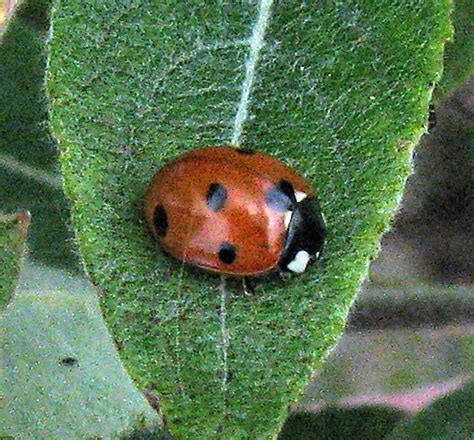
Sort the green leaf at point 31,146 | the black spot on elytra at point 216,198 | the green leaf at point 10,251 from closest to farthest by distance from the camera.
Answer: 1. the green leaf at point 10,251
2. the black spot on elytra at point 216,198
3. the green leaf at point 31,146

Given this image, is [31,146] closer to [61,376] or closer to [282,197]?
[61,376]

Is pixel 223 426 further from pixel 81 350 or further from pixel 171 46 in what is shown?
pixel 81 350

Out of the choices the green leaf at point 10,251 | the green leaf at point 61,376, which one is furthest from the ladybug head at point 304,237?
the green leaf at point 61,376

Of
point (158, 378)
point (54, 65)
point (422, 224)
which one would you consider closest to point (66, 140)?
point (54, 65)

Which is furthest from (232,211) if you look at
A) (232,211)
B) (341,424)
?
(341,424)

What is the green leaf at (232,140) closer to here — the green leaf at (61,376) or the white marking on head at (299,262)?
the white marking on head at (299,262)
